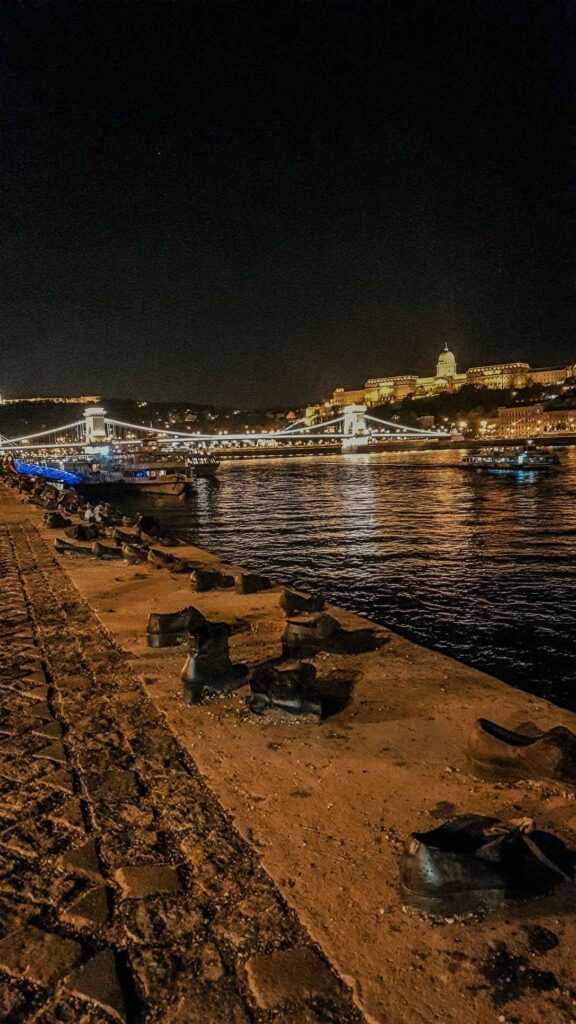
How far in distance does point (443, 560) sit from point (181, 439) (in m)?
99.5

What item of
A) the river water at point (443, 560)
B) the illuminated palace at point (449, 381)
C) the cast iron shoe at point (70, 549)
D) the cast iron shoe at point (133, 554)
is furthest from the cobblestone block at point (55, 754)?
the illuminated palace at point (449, 381)

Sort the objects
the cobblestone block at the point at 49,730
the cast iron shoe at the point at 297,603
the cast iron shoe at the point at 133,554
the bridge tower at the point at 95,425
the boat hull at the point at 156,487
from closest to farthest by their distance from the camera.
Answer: the cobblestone block at the point at 49,730, the cast iron shoe at the point at 297,603, the cast iron shoe at the point at 133,554, the boat hull at the point at 156,487, the bridge tower at the point at 95,425

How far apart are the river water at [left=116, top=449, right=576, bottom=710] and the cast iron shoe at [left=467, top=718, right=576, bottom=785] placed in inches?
122

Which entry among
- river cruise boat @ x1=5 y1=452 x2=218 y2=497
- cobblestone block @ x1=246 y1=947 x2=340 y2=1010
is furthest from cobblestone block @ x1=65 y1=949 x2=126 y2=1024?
river cruise boat @ x1=5 y1=452 x2=218 y2=497

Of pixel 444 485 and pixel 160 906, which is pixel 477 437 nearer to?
pixel 444 485

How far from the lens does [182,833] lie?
112 inches

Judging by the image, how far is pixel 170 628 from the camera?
18.6 ft

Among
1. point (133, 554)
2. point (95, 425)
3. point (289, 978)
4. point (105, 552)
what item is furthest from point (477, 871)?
point (95, 425)

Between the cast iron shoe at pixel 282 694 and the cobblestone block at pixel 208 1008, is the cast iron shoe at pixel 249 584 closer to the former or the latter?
the cast iron shoe at pixel 282 694

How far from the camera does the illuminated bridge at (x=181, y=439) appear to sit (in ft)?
340

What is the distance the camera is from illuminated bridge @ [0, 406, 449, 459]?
340 feet

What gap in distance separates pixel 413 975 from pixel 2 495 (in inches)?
1064

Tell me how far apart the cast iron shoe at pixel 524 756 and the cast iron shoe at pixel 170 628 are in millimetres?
2927

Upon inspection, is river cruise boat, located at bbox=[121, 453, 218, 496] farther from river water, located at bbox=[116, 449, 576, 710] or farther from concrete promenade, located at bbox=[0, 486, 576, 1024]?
concrete promenade, located at bbox=[0, 486, 576, 1024]
